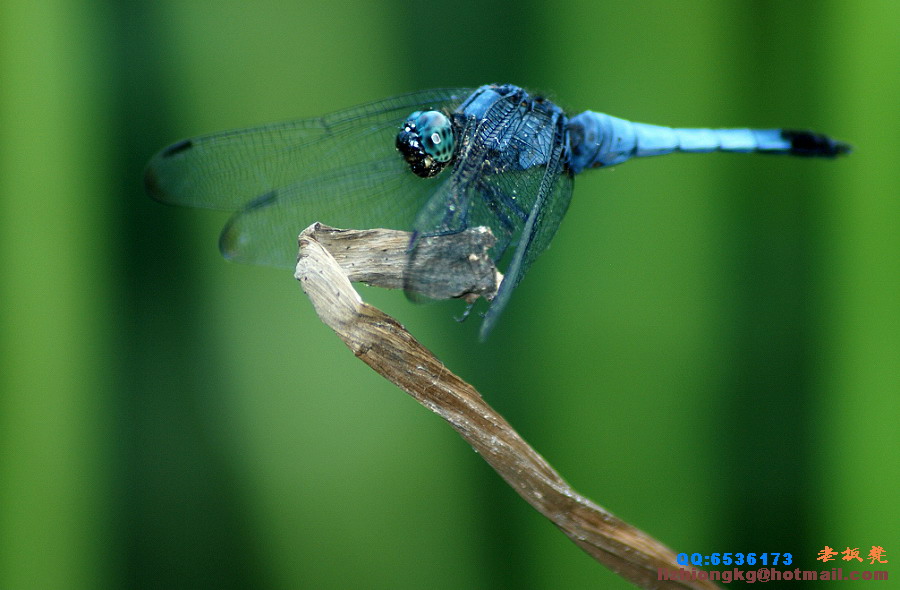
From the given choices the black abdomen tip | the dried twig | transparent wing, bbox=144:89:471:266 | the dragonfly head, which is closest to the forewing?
transparent wing, bbox=144:89:471:266

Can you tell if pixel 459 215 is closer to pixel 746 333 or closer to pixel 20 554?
pixel 746 333

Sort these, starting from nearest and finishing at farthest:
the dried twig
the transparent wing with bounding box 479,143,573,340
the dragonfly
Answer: the dried twig, the transparent wing with bounding box 479,143,573,340, the dragonfly

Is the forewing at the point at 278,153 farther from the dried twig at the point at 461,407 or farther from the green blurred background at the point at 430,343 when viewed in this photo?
the dried twig at the point at 461,407

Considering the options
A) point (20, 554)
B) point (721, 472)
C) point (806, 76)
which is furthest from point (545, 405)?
point (20, 554)

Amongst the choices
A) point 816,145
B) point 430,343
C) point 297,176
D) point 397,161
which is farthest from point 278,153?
point 816,145

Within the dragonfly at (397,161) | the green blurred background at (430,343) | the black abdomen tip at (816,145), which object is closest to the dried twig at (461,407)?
the dragonfly at (397,161)

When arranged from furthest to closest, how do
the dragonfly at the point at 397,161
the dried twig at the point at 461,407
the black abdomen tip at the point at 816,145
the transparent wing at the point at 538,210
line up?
the black abdomen tip at the point at 816,145 → the dragonfly at the point at 397,161 → the transparent wing at the point at 538,210 → the dried twig at the point at 461,407

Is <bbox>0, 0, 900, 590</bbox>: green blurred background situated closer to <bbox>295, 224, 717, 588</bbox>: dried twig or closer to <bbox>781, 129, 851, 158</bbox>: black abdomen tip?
<bbox>781, 129, 851, 158</bbox>: black abdomen tip
